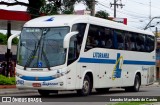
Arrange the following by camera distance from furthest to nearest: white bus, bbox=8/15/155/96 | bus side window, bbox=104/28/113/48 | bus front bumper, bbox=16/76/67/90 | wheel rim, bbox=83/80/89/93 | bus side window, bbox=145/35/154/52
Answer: bus side window, bbox=145/35/154/52, bus side window, bbox=104/28/113/48, wheel rim, bbox=83/80/89/93, white bus, bbox=8/15/155/96, bus front bumper, bbox=16/76/67/90

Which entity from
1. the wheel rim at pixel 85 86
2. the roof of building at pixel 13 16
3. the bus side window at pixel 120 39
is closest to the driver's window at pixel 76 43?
the wheel rim at pixel 85 86

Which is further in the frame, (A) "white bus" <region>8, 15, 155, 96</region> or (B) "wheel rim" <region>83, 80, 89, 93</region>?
(B) "wheel rim" <region>83, 80, 89, 93</region>

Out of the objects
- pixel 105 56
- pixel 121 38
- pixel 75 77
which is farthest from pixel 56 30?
pixel 121 38

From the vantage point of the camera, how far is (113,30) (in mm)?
23125

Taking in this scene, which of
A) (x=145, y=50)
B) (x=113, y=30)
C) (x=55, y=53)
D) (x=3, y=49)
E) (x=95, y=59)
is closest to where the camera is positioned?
(x=55, y=53)

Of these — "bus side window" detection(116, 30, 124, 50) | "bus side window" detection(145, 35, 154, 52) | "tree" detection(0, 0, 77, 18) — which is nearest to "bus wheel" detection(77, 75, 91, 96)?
"bus side window" detection(116, 30, 124, 50)

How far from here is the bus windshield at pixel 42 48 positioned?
1897cm

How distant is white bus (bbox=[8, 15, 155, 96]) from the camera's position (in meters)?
18.9

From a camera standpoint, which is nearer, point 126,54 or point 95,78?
point 95,78

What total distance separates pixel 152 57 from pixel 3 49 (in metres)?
27.5

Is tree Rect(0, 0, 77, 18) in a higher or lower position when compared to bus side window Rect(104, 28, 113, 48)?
higher

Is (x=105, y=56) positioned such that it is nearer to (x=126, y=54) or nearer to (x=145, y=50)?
(x=126, y=54)

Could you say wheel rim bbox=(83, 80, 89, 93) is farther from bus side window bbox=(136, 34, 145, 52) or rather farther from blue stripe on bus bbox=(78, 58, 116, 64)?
bus side window bbox=(136, 34, 145, 52)

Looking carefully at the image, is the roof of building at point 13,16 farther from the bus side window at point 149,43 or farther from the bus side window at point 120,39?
the bus side window at point 120,39
